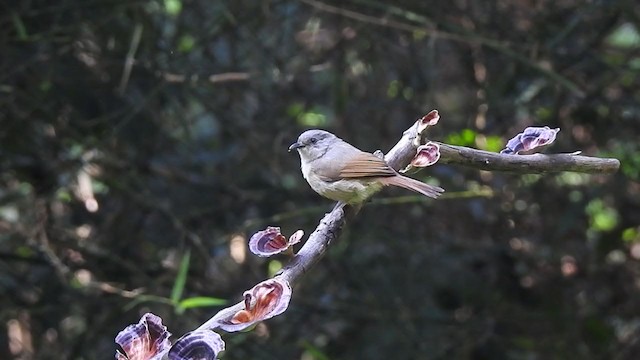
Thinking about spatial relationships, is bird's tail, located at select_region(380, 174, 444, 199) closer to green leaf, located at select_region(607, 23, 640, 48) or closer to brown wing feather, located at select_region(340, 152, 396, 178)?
brown wing feather, located at select_region(340, 152, 396, 178)

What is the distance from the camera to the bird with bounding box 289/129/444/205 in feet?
7.35

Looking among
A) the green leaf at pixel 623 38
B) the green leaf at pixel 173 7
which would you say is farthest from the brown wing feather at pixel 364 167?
the green leaf at pixel 623 38

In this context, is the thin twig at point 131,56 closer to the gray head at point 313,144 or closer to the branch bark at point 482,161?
the gray head at point 313,144

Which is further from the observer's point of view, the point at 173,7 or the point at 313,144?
the point at 173,7

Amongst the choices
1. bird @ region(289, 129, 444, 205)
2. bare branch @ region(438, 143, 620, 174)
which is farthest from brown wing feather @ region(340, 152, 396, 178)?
bare branch @ region(438, 143, 620, 174)

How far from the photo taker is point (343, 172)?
97.0 inches

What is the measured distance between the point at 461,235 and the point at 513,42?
941 mm

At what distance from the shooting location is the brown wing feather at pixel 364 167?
221 cm

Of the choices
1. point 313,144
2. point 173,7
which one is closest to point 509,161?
point 313,144

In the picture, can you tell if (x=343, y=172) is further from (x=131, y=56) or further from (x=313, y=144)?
(x=131, y=56)

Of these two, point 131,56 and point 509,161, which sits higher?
point 131,56

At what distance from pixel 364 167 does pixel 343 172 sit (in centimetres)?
11

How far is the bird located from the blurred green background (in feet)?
1.18

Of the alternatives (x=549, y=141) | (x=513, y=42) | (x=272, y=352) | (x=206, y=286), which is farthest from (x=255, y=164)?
(x=549, y=141)
